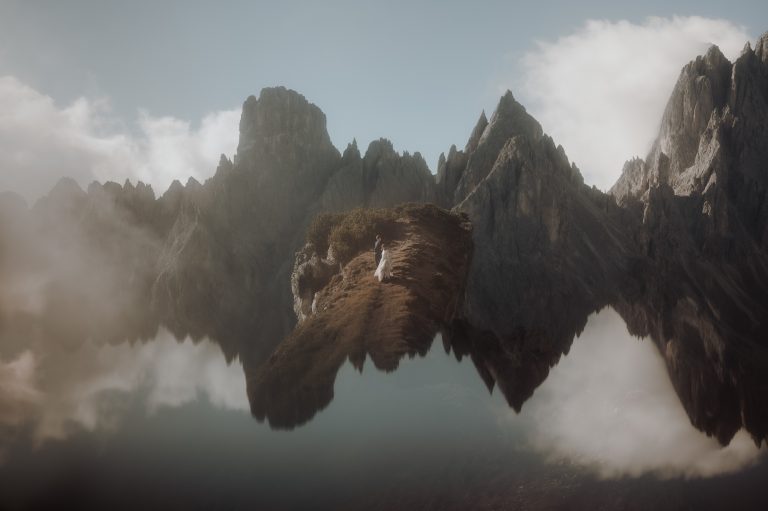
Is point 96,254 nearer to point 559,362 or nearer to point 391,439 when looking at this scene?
point 559,362

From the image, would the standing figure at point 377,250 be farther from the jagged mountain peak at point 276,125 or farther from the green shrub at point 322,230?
the jagged mountain peak at point 276,125

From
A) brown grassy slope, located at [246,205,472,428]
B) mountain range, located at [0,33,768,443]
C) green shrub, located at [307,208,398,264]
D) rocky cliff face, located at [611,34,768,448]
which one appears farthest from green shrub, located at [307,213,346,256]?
rocky cliff face, located at [611,34,768,448]

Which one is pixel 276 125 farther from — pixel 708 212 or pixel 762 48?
pixel 762 48

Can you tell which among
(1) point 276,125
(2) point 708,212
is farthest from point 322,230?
(2) point 708,212

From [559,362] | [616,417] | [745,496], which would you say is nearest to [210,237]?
[559,362]

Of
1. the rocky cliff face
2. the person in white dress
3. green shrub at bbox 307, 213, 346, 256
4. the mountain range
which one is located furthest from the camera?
the mountain range

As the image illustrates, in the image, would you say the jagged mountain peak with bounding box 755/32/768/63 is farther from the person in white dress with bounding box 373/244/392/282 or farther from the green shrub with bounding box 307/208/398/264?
the person in white dress with bounding box 373/244/392/282
